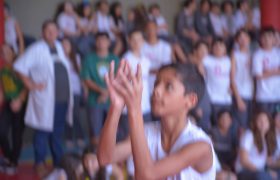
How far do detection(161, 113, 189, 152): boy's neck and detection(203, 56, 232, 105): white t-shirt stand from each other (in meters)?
4.15

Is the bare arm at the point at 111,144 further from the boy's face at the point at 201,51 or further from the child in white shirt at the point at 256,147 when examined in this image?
the boy's face at the point at 201,51

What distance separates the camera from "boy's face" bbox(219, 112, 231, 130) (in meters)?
5.95

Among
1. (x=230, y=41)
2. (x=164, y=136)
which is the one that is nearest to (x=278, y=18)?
(x=230, y=41)

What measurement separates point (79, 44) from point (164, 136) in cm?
574

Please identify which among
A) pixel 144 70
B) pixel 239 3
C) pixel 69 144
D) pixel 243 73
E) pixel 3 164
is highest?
pixel 144 70

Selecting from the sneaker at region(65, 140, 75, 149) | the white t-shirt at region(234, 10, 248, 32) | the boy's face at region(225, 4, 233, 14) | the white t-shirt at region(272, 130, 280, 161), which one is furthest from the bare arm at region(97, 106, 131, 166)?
the boy's face at region(225, 4, 233, 14)

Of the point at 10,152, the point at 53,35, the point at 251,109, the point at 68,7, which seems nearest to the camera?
the point at 53,35

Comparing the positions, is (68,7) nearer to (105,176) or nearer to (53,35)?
(53,35)

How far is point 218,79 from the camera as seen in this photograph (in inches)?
254

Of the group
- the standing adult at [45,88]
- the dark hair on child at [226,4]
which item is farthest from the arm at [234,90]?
the dark hair on child at [226,4]

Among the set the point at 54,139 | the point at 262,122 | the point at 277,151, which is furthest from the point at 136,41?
the point at 277,151

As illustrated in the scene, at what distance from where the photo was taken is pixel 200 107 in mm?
5879

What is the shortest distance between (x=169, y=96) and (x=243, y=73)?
4528mm

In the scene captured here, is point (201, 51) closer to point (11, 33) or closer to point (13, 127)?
point (13, 127)
